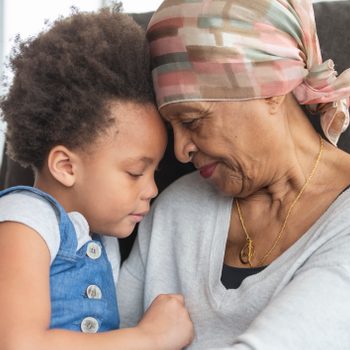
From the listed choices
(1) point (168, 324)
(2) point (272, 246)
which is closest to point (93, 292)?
(1) point (168, 324)

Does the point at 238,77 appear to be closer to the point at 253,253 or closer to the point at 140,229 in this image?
the point at 253,253

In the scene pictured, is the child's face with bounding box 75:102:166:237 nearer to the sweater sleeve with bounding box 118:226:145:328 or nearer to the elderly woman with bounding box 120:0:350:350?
the elderly woman with bounding box 120:0:350:350

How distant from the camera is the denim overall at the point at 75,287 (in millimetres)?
1332

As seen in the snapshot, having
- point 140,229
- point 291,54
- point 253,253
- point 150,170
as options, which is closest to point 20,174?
point 140,229

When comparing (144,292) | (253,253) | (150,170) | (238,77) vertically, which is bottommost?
(144,292)

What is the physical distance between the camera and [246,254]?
1.46m

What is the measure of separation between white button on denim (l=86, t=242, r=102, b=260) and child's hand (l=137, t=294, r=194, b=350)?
156 mm

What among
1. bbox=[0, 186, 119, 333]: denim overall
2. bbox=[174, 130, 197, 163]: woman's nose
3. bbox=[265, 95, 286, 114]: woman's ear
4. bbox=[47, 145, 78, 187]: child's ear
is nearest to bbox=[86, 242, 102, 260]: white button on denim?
bbox=[0, 186, 119, 333]: denim overall

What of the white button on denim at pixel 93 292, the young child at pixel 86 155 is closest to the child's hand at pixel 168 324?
the young child at pixel 86 155

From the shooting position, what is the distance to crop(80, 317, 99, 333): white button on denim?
136 centimetres

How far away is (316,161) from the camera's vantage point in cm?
143

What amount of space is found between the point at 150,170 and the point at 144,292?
0.29 metres

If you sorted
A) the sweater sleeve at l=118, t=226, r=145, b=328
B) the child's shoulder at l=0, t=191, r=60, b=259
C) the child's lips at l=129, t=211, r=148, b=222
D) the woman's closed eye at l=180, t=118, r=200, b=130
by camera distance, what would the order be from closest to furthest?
the child's shoulder at l=0, t=191, r=60, b=259
the woman's closed eye at l=180, t=118, r=200, b=130
the child's lips at l=129, t=211, r=148, b=222
the sweater sleeve at l=118, t=226, r=145, b=328

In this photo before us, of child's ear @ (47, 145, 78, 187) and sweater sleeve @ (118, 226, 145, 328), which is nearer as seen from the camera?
child's ear @ (47, 145, 78, 187)
